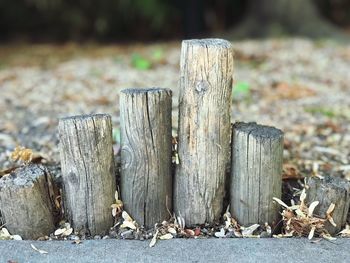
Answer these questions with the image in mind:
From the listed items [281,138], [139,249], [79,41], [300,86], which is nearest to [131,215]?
[139,249]

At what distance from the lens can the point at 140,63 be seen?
20.0ft

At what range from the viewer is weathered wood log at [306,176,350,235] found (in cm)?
237

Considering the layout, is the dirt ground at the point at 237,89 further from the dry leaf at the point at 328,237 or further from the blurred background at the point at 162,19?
the blurred background at the point at 162,19

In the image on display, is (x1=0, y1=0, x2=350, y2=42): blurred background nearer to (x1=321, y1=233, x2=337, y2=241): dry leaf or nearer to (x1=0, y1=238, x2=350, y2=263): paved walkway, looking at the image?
(x1=321, y1=233, x2=337, y2=241): dry leaf

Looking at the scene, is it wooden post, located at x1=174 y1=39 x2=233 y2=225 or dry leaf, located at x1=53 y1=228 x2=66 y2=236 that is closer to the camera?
wooden post, located at x1=174 y1=39 x2=233 y2=225

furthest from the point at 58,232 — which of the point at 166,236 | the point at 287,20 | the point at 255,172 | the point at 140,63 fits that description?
the point at 287,20

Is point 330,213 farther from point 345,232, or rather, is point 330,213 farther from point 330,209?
point 345,232

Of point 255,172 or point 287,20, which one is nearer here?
point 255,172

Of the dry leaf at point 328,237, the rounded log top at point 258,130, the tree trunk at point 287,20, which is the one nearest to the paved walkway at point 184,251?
the dry leaf at point 328,237

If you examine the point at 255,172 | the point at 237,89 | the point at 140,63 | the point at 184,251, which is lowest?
the point at 184,251

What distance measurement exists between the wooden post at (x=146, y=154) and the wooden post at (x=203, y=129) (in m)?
0.06

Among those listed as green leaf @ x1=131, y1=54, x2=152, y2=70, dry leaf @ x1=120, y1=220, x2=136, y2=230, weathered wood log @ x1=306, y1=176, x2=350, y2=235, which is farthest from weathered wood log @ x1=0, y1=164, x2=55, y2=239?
green leaf @ x1=131, y1=54, x2=152, y2=70

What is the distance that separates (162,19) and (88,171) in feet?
22.5

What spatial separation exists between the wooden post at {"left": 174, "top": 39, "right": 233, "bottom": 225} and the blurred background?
19.1 ft
